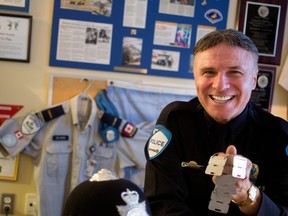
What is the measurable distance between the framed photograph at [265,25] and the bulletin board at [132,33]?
130 millimetres

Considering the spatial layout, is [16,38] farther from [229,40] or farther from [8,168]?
[229,40]

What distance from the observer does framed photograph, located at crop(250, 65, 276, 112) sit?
2.05m

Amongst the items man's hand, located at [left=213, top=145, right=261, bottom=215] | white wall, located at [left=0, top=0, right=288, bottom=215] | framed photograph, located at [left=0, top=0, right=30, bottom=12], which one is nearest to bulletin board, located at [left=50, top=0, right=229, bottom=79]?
white wall, located at [left=0, top=0, right=288, bottom=215]

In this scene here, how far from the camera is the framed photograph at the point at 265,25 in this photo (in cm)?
200

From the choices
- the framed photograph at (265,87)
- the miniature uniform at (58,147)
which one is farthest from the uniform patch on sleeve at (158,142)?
the framed photograph at (265,87)

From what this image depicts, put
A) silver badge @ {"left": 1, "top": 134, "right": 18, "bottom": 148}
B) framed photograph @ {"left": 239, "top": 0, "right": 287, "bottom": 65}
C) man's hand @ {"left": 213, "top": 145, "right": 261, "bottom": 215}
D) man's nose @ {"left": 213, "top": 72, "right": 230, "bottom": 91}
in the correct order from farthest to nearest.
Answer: framed photograph @ {"left": 239, "top": 0, "right": 287, "bottom": 65} < silver badge @ {"left": 1, "top": 134, "right": 18, "bottom": 148} < man's nose @ {"left": 213, "top": 72, "right": 230, "bottom": 91} < man's hand @ {"left": 213, "top": 145, "right": 261, "bottom": 215}

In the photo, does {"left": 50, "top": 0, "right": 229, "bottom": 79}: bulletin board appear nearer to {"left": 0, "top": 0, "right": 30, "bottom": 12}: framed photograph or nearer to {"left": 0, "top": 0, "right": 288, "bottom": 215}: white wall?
{"left": 0, "top": 0, "right": 288, "bottom": 215}: white wall

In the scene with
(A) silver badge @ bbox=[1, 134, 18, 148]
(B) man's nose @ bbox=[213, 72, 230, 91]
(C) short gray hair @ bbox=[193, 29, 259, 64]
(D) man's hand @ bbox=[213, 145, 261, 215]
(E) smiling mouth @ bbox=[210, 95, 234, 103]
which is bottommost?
(A) silver badge @ bbox=[1, 134, 18, 148]

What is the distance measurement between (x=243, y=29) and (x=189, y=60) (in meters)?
0.36

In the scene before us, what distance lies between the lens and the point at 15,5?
180 cm

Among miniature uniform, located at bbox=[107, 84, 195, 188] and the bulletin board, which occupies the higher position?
the bulletin board

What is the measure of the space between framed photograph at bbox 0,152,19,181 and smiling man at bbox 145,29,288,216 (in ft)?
3.60

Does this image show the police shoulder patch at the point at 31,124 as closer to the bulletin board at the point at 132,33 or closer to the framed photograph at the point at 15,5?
the bulletin board at the point at 132,33

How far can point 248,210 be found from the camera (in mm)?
835
